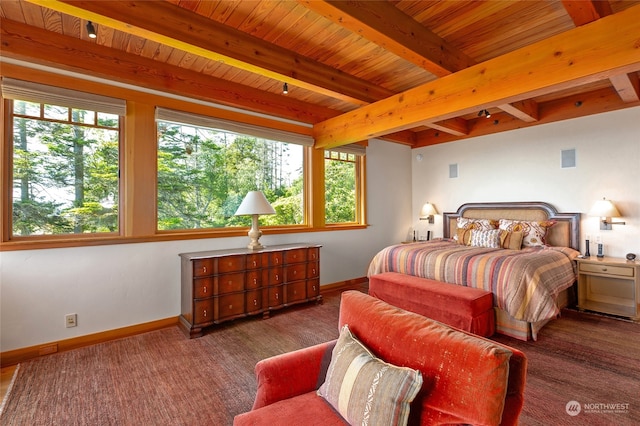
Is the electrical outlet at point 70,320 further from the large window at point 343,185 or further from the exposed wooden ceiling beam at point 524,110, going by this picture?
the exposed wooden ceiling beam at point 524,110

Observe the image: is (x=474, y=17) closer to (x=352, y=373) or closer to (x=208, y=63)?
(x=208, y=63)

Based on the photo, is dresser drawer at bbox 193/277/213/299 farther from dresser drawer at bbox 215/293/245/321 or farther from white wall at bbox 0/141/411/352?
white wall at bbox 0/141/411/352

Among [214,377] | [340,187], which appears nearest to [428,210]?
[340,187]

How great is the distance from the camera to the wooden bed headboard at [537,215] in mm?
4047

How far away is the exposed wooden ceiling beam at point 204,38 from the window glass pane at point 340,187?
63.8 inches

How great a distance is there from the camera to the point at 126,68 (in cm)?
294

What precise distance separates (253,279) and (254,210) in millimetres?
796

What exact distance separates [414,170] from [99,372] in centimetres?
A: 564

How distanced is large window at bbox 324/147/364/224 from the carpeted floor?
2117mm

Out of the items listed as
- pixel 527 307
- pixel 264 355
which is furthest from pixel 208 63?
pixel 527 307

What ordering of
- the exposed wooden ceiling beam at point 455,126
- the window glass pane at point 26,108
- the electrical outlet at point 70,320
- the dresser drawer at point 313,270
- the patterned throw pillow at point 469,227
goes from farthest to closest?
the exposed wooden ceiling beam at point 455,126 → the patterned throw pillow at point 469,227 → the dresser drawer at point 313,270 → the electrical outlet at point 70,320 → the window glass pane at point 26,108

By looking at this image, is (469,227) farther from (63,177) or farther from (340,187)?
(63,177)

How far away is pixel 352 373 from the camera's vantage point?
45.4 inches

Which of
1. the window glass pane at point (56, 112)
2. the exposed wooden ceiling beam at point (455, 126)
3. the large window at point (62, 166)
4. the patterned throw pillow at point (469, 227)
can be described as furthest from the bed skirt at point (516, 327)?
the window glass pane at point (56, 112)
